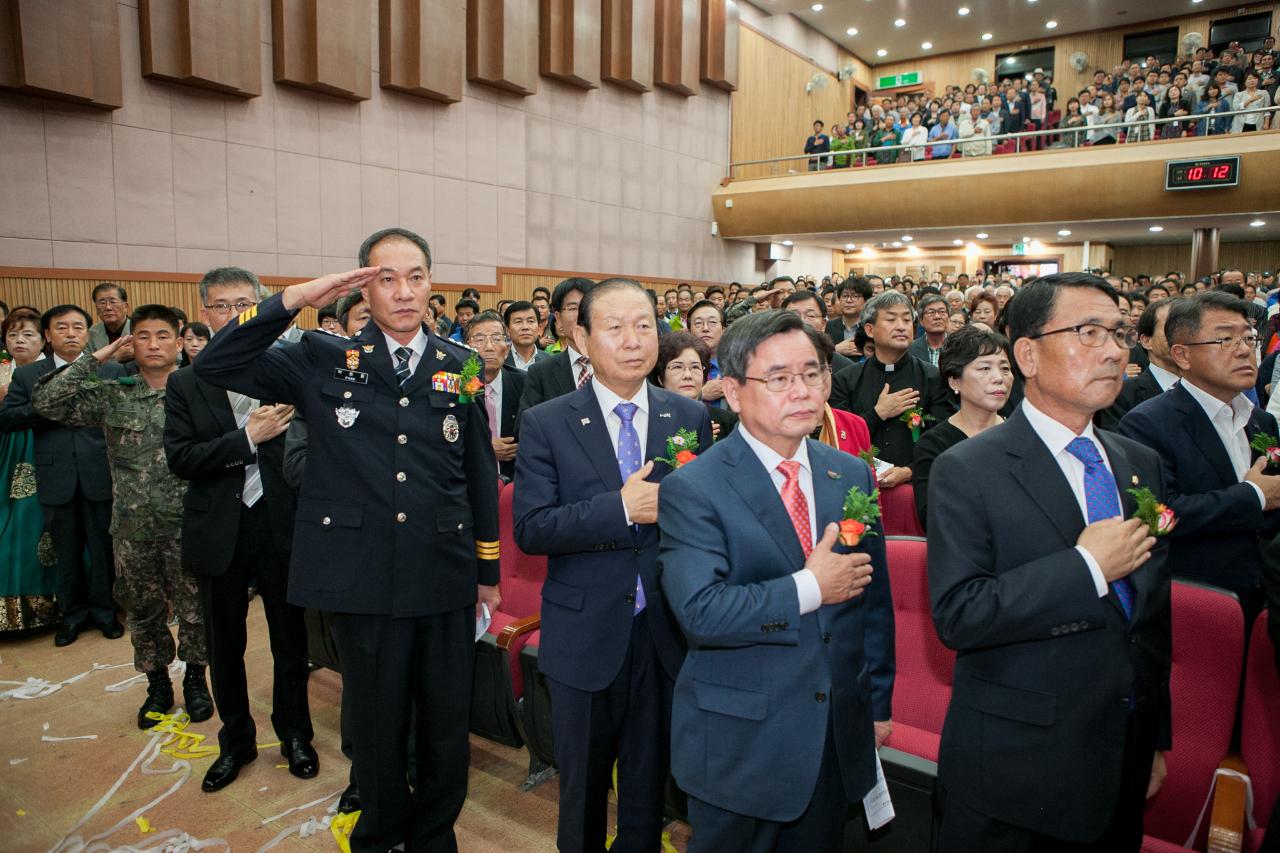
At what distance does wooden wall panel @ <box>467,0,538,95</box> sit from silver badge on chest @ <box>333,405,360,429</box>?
10345 millimetres

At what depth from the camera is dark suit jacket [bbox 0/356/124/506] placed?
14.9ft

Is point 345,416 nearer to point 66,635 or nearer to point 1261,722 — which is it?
point 1261,722

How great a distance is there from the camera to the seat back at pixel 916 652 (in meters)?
2.55

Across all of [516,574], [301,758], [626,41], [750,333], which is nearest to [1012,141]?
[626,41]

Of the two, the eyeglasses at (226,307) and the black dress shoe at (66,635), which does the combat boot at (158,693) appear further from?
the eyeglasses at (226,307)

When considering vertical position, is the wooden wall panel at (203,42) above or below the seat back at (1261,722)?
above

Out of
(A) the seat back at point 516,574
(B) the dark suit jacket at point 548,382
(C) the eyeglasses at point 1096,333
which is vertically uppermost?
(C) the eyeglasses at point 1096,333

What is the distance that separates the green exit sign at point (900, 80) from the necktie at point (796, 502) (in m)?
23.6

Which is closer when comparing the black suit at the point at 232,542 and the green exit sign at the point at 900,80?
the black suit at the point at 232,542

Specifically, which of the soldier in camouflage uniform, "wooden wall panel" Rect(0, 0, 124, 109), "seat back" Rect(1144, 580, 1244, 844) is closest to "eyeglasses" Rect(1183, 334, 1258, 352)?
"seat back" Rect(1144, 580, 1244, 844)

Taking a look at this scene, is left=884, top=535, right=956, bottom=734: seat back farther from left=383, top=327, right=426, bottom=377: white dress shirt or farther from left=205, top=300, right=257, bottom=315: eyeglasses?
left=205, top=300, right=257, bottom=315: eyeglasses

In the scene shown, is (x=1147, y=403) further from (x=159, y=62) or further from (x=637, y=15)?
(x=637, y=15)

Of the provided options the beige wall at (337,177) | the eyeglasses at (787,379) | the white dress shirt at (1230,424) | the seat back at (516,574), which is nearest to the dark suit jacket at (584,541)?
the eyeglasses at (787,379)

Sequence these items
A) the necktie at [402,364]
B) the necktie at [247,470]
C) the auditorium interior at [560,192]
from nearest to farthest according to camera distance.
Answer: the necktie at [402,364] → the auditorium interior at [560,192] → the necktie at [247,470]
